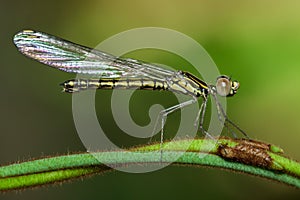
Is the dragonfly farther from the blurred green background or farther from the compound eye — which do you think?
the blurred green background

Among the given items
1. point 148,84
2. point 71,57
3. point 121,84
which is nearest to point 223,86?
point 148,84

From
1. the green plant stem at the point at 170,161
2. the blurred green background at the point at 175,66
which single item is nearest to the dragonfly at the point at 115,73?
the green plant stem at the point at 170,161

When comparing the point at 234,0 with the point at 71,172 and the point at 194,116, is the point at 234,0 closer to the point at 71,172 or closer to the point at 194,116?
the point at 194,116

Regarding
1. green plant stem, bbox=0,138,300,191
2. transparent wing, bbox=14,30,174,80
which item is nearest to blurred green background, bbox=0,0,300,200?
transparent wing, bbox=14,30,174,80

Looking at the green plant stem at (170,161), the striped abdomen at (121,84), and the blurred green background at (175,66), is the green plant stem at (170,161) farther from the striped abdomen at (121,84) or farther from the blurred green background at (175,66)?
the blurred green background at (175,66)

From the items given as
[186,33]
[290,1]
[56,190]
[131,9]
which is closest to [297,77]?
[290,1]

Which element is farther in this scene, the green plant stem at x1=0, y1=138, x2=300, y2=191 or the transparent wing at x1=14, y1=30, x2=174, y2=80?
the transparent wing at x1=14, y1=30, x2=174, y2=80

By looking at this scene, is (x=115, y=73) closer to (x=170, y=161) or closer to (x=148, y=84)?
(x=148, y=84)

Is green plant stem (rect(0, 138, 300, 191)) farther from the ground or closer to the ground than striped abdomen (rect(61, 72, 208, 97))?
closer to the ground
